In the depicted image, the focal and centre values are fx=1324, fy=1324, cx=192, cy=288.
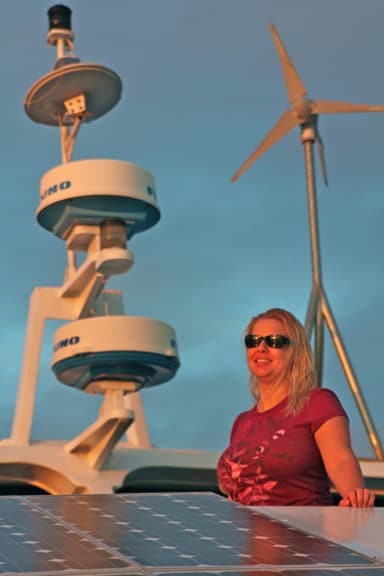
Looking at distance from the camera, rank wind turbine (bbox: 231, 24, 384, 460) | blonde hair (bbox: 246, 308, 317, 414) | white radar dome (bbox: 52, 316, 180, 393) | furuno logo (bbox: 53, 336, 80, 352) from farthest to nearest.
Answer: wind turbine (bbox: 231, 24, 384, 460), furuno logo (bbox: 53, 336, 80, 352), white radar dome (bbox: 52, 316, 180, 393), blonde hair (bbox: 246, 308, 317, 414)

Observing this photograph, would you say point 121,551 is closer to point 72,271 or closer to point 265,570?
point 265,570

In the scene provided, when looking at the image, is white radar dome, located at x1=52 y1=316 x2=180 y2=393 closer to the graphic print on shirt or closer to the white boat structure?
the white boat structure

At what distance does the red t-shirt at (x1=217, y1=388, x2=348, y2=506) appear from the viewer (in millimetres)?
7516

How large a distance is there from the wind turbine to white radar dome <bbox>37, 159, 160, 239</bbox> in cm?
751

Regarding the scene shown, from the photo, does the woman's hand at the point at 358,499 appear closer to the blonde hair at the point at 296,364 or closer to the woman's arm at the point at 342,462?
the woman's arm at the point at 342,462

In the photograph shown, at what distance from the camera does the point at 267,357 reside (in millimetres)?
7816

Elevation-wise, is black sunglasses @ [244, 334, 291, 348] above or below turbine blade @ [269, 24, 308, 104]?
below

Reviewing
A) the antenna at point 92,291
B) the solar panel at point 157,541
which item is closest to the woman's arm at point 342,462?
the solar panel at point 157,541

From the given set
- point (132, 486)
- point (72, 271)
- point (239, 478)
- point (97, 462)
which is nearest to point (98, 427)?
point (97, 462)

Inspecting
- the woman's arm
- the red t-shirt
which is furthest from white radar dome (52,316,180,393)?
the woman's arm

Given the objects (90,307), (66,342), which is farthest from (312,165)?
(66,342)

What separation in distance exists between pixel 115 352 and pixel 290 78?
1863cm

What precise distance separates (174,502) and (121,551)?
1.35 metres

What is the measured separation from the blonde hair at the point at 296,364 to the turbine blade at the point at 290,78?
177 ft
